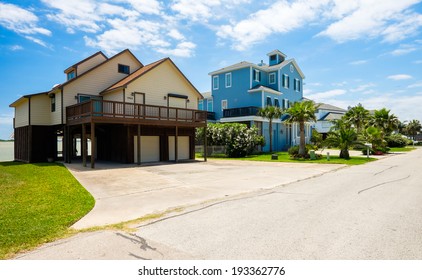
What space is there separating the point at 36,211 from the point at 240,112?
2915cm

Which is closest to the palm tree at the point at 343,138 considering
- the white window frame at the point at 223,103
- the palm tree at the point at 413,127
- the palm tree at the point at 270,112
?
the palm tree at the point at 270,112

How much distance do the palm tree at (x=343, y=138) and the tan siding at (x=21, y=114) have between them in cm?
2699

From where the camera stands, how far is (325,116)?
174ft

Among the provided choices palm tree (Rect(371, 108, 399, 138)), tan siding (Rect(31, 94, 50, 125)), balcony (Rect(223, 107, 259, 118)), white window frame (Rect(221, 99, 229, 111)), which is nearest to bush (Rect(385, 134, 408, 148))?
palm tree (Rect(371, 108, 399, 138))

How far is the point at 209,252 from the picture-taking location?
14.7 ft

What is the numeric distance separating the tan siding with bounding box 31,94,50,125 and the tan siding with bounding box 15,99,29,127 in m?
1.17

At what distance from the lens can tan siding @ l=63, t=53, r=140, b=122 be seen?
2108cm

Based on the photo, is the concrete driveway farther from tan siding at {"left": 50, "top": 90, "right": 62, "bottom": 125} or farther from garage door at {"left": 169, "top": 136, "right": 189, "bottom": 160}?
garage door at {"left": 169, "top": 136, "right": 189, "bottom": 160}

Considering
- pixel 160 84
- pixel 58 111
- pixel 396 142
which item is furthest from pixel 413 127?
pixel 58 111

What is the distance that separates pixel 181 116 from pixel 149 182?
11691 mm

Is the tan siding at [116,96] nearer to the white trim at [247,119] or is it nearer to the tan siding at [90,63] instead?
the tan siding at [90,63]

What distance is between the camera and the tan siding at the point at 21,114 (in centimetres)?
2339

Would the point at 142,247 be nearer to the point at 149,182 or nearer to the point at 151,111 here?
the point at 149,182

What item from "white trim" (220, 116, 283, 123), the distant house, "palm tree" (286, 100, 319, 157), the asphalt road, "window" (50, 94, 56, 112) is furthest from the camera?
the distant house
